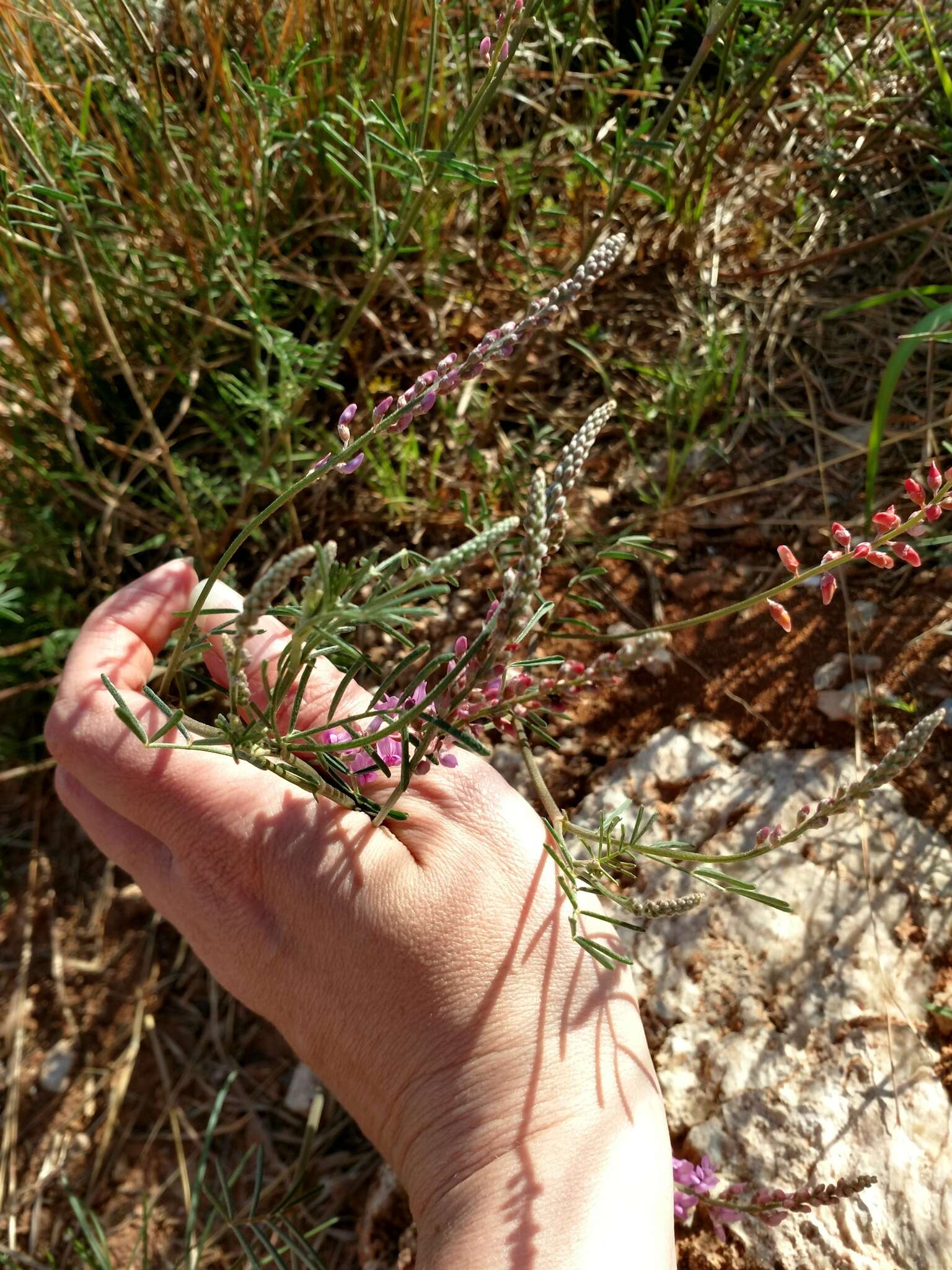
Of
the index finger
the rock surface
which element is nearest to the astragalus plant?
the index finger

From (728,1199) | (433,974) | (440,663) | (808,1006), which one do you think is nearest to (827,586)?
(440,663)

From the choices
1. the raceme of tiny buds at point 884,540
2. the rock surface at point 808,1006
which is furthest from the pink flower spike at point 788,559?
the rock surface at point 808,1006

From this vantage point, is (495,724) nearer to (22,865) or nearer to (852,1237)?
(852,1237)

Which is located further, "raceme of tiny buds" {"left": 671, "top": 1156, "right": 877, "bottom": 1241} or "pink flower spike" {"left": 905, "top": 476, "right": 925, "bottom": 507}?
"raceme of tiny buds" {"left": 671, "top": 1156, "right": 877, "bottom": 1241}

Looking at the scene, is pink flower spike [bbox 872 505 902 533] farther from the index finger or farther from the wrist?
the index finger

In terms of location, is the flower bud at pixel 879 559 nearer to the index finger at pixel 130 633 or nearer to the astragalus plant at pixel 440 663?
the astragalus plant at pixel 440 663

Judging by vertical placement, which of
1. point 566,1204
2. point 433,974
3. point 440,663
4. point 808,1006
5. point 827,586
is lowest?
point 808,1006

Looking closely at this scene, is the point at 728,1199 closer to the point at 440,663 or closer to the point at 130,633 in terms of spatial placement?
the point at 440,663
